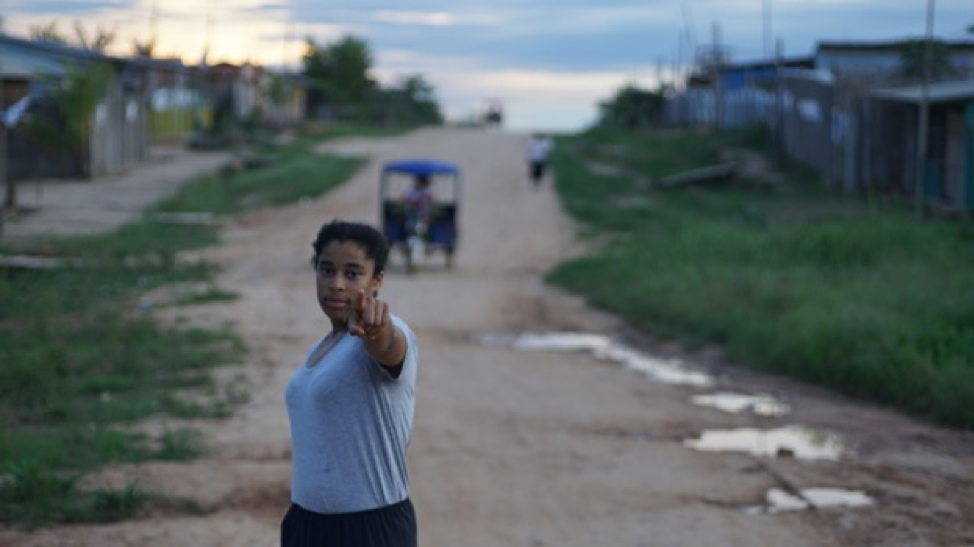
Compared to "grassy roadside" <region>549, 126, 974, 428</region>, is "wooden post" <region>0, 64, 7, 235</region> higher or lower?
higher

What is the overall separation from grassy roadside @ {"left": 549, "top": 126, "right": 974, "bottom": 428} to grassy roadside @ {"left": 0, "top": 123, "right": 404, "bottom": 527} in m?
4.68

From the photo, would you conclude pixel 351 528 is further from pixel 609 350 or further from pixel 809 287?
pixel 809 287

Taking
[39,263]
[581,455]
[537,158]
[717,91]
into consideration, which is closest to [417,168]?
[39,263]

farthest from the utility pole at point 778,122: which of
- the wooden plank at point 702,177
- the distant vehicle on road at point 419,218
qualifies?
the distant vehicle on road at point 419,218

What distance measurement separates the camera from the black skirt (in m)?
3.92

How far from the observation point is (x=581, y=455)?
29.0 ft

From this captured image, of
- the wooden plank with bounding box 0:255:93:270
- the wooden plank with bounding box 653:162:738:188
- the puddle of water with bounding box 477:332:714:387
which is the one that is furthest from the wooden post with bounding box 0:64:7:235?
the puddle of water with bounding box 477:332:714:387

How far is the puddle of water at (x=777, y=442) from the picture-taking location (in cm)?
904

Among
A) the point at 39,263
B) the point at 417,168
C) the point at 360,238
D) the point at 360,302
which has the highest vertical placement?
the point at 360,238

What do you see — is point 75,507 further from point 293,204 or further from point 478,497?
point 293,204

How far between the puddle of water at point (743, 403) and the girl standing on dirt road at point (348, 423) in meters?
6.87

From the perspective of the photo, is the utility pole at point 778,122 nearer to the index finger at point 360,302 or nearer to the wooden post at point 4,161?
the wooden post at point 4,161

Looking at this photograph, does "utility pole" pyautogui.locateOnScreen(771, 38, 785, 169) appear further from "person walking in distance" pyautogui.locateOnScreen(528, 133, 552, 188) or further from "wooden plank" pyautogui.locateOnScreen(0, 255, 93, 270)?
"wooden plank" pyautogui.locateOnScreen(0, 255, 93, 270)

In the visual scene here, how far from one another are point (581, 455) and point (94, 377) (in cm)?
390
